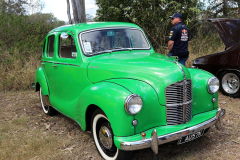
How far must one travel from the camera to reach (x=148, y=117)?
2.70 m

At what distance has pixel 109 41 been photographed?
3791 millimetres

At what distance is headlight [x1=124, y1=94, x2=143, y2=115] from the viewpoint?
2535 millimetres

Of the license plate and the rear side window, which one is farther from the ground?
the rear side window

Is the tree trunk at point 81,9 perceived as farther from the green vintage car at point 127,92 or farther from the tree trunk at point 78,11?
the green vintage car at point 127,92

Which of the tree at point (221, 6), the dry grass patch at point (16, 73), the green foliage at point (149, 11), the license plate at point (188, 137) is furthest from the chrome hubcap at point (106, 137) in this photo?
the tree at point (221, 6)

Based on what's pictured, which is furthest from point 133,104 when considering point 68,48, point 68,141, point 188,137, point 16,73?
point 16,73

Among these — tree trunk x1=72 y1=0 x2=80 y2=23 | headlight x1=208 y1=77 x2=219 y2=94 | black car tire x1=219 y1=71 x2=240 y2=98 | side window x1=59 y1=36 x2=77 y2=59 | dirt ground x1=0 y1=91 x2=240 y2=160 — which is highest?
tree trunk x1=72 y1=0 x2=80 y2=23

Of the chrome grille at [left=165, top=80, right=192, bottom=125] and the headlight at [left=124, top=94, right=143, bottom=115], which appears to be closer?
the headlight at [left=124, top=94, right=143, bottom=115]

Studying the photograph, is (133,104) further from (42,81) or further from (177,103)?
(42,81)

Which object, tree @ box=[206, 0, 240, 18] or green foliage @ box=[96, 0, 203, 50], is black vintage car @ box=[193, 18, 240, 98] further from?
tree @ box=[206, 0, 240, 18]

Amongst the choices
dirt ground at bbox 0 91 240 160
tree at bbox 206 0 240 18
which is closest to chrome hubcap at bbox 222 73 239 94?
dirt ground at bbox 0 91 240 160

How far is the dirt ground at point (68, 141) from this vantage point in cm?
321

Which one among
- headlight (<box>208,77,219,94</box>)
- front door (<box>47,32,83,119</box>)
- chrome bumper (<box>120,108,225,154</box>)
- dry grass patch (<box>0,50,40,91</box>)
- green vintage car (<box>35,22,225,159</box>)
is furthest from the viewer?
dry grass patch (<box>0,50,40,91</box>)

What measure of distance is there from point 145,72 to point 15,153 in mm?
2357
